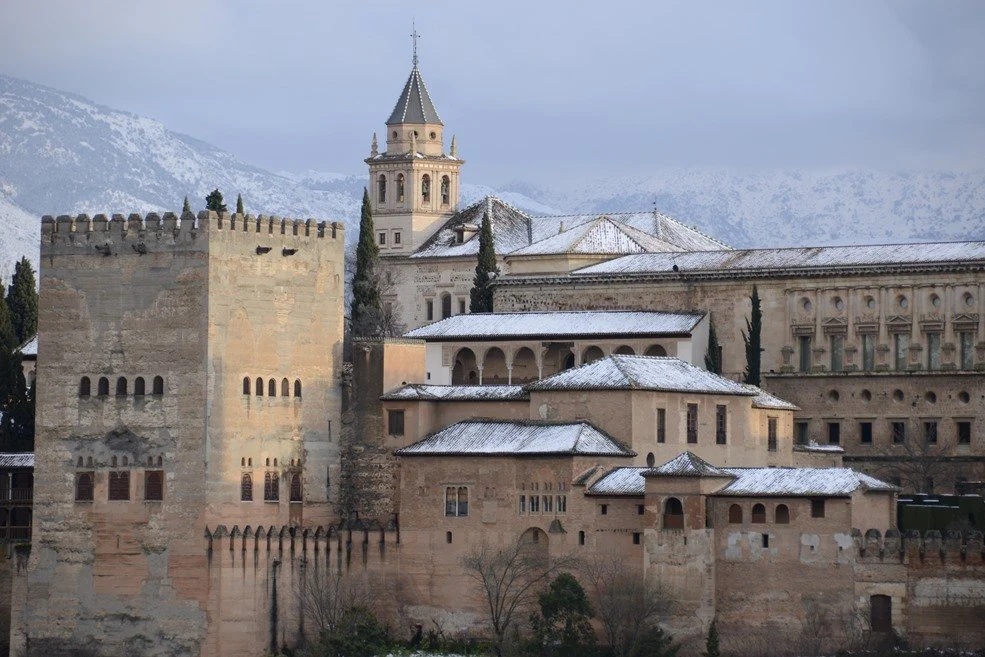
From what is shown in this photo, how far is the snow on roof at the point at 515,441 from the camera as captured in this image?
79000 mm

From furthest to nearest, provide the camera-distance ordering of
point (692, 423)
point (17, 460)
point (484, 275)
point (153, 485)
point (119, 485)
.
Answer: point (484, 275) < point (17, 460) < point (692, 423) < point (119, 485) < point (153, 485)

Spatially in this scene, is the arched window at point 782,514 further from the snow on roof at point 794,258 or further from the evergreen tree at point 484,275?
the evergreen tree at point 484,275

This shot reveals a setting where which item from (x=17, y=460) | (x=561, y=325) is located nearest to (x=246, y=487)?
(x=17, y=460)

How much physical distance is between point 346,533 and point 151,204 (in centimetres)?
11313

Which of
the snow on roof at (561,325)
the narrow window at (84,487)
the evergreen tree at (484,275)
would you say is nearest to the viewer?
the narrow window at (84,487)

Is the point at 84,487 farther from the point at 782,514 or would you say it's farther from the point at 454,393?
the point at 782,514

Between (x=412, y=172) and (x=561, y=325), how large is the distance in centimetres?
2924

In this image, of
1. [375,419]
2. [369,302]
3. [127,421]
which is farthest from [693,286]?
[127,421]

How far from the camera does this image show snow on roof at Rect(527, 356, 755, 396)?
81.4 metres

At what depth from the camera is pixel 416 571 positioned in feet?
265

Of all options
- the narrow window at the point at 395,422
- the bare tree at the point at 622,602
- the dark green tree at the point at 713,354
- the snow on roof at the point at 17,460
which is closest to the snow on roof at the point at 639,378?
the narrow window at the point at 395,422

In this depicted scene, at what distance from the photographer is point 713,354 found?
98312 millimetres

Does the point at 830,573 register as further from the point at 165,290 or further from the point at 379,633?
the point at 165,290

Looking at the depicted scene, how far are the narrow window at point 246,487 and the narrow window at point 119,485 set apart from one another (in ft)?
10.7
